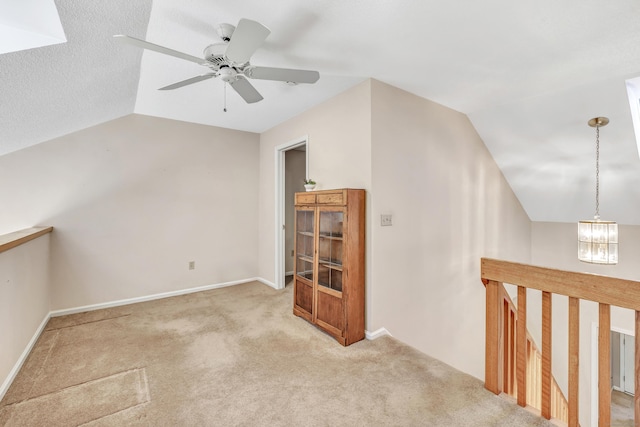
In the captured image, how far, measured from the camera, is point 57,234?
320 cm

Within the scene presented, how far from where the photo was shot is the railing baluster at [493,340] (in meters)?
1.96

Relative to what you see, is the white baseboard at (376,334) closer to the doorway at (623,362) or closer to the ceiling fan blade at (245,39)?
the ceiling fan blade at (245,39)

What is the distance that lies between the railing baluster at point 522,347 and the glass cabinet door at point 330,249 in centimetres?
137

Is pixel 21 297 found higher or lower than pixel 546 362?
higher

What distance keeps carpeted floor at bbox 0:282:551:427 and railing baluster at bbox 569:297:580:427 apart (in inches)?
9.8

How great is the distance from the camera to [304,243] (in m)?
3.25

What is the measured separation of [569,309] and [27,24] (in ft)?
11.0

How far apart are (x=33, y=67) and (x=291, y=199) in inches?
135

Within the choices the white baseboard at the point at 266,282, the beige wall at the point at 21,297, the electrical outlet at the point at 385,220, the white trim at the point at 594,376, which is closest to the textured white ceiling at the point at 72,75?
the beige wall at the point at 21,297

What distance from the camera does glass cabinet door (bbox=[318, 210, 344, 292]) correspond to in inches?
108

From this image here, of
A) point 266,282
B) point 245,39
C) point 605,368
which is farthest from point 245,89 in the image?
point 266,282

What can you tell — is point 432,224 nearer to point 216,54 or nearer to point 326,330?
point 326,330

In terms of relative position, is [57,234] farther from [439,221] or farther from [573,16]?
[573,16]

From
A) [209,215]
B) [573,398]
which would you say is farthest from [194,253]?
[573,398]
